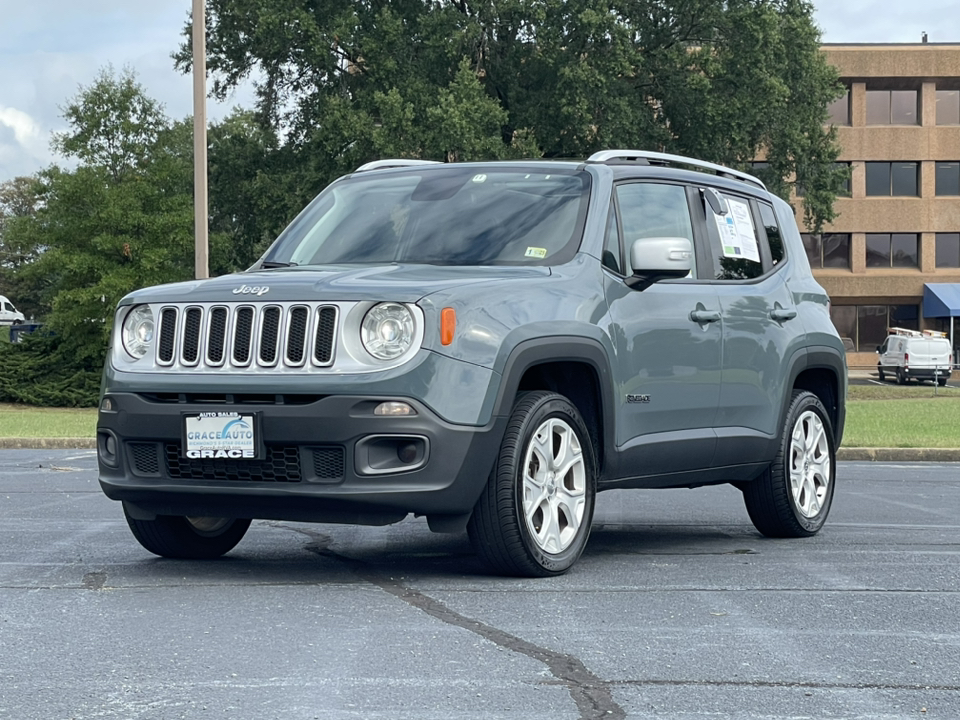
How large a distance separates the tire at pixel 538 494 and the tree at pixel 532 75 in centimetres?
2661

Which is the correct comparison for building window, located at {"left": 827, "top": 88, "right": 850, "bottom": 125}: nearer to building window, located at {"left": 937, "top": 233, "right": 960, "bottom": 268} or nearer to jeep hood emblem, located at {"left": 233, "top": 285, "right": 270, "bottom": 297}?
building window, located at {"left": 937, "top": 233, "right": 960, "bottom": 268}

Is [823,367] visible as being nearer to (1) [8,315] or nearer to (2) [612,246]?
(2) [612,246]

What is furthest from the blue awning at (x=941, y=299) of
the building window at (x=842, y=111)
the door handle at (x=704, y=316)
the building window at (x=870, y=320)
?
the door handle at (x=704, y=316)

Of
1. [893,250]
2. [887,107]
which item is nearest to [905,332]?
[893,250]

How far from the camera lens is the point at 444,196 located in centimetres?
752

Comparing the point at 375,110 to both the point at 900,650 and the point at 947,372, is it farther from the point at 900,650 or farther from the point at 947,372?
the point at 900,650

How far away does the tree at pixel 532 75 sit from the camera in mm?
34344

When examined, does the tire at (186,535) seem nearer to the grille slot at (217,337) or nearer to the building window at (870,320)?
the grille slot at (217,337)

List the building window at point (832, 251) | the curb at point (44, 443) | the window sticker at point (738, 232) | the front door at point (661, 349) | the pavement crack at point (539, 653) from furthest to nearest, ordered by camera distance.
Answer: the building window at point (832, 251)
the curb at point (44, 443)
the window sticker at point (738, 232)
the front door at point (661, 349)
the pavement crack at point (539, 653)

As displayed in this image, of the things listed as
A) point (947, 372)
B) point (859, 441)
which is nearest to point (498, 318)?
point (859, 441)

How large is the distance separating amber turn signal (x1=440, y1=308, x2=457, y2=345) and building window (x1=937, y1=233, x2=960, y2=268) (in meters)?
63.7

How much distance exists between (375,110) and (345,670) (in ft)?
105

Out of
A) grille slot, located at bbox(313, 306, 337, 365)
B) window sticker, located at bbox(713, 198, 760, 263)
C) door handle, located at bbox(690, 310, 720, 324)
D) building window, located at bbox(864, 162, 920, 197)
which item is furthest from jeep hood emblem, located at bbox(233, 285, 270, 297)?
building window, located at bbox(864, 162, 920, 197)

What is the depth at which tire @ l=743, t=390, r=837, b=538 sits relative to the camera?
8305 millimetres
